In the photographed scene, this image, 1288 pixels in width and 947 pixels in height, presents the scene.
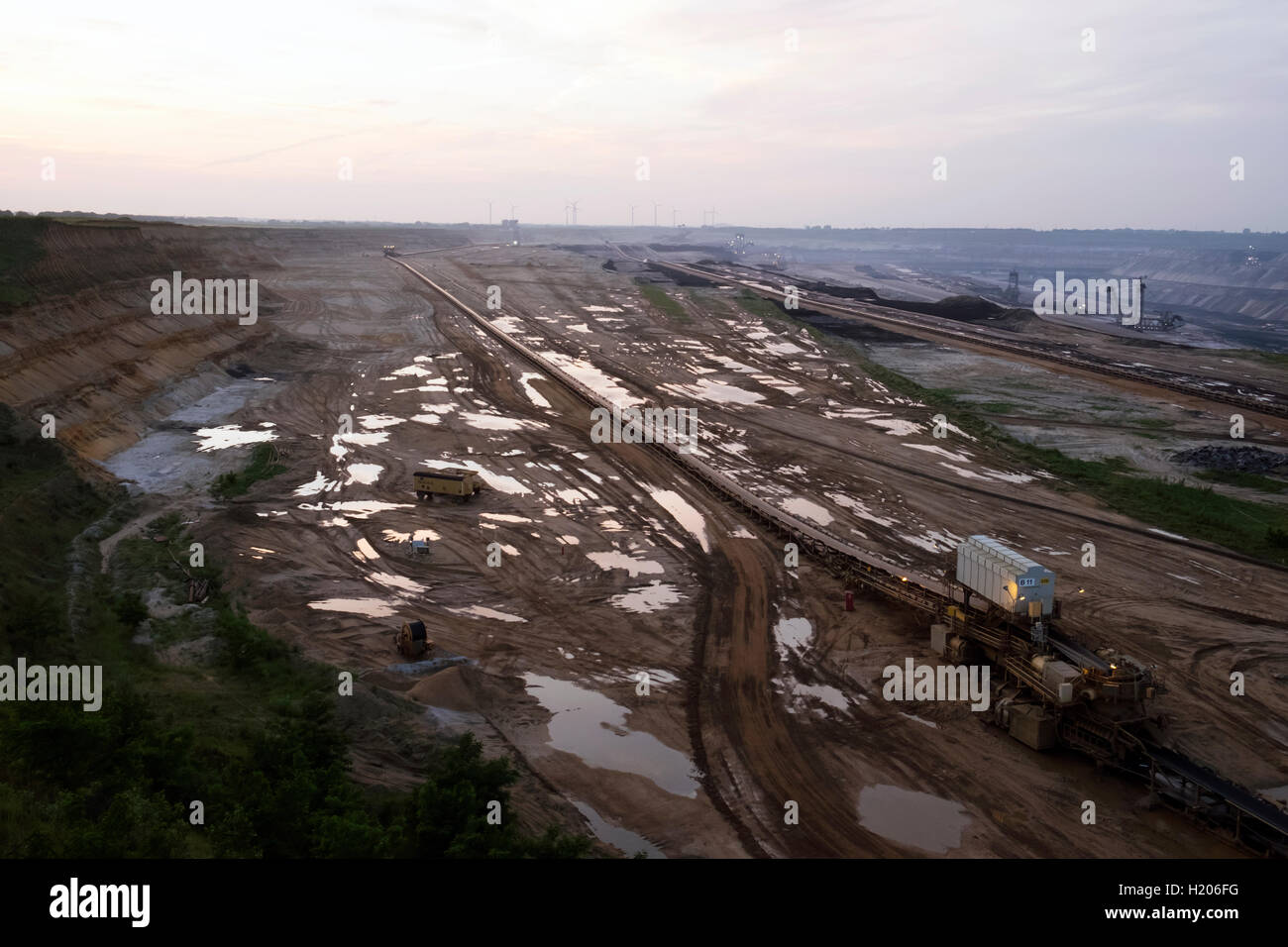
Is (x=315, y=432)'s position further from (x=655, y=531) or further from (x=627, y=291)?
(x=627, y=291)

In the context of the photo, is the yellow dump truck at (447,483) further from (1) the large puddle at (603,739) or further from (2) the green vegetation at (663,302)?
(2) the green vegetation at (663,302)

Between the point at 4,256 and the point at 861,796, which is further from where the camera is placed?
the point at 4,256

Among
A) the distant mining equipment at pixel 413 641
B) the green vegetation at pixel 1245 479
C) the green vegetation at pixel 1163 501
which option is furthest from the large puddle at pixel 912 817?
the green vegetation at pixel 1245 479

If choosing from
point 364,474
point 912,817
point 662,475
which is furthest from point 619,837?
point 364,474

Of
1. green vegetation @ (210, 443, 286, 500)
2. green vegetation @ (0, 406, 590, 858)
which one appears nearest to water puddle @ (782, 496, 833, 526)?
green vegetation @ (0, 406, 590, 858)
